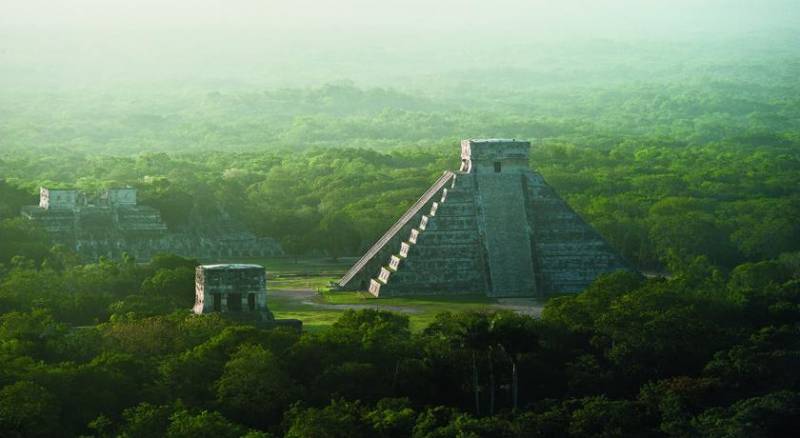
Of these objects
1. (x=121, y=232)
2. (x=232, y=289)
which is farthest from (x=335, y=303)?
(x=121, y=232)

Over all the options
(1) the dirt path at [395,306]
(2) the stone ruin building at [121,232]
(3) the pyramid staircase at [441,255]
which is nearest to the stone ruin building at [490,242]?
(3) the pyramid staircase at [441,255]

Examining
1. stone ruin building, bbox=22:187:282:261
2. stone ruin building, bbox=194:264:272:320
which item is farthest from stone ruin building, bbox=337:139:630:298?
stone ruin building, bbox=22:187:282:261

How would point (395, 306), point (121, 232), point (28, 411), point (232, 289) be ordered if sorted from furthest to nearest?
point (121, 232)
point (395, 306)
point (232, 289)
point (28, 411)

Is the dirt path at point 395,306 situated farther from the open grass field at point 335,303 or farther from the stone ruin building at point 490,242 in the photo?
the stone ruin building at point 490,242

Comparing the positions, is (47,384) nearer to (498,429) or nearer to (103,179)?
(498,429)

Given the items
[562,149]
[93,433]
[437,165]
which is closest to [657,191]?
[437,165]

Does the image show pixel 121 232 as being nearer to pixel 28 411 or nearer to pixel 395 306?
pixel 395 306

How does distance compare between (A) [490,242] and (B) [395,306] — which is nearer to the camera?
(B) [395,306]
